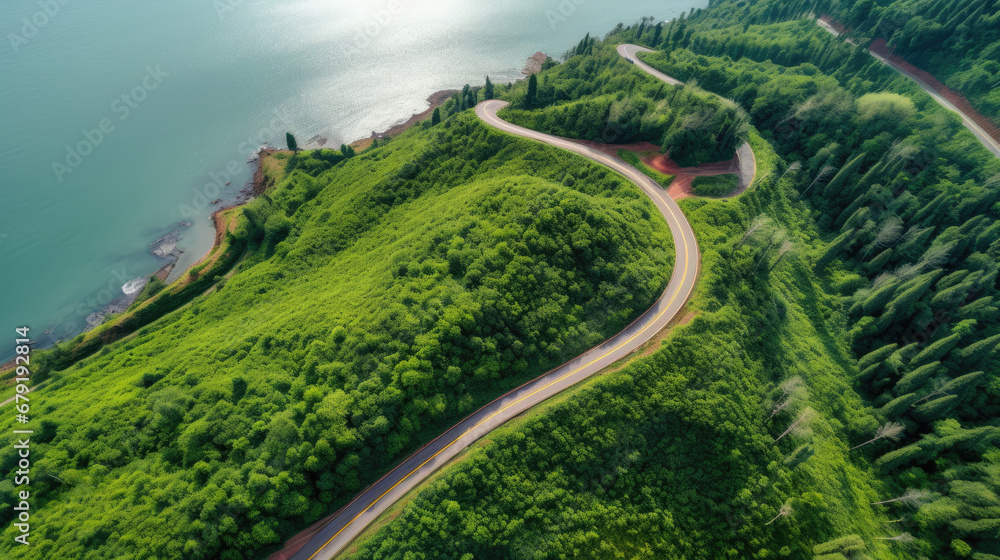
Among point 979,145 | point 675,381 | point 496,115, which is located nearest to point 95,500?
point 675,381

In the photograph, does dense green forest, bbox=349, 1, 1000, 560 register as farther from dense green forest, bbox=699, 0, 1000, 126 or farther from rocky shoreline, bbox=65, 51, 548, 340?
rocky shoreline, bbox=65, 51, 548, 340

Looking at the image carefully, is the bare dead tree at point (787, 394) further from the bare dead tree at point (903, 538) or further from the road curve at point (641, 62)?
the road curve at point (641, 62)

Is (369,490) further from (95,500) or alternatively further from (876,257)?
(876,257)

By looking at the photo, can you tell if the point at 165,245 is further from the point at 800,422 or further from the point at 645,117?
the point at 800,422

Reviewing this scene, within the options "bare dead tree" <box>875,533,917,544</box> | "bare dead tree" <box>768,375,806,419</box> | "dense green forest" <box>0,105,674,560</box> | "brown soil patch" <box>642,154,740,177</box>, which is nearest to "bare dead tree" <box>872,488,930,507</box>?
"bare dead tree" <box>875,533,917,544</box>

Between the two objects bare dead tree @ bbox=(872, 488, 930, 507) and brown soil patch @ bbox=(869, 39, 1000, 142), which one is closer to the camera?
bare dead tree @ bbox=(872, 488, 930, 507)
